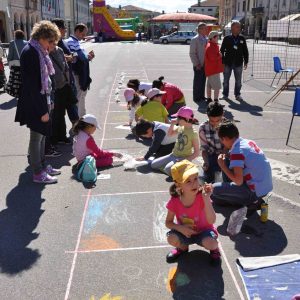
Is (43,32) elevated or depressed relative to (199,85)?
elevated

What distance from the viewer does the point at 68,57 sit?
624cm

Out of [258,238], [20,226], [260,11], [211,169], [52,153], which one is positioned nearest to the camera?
[258,238]

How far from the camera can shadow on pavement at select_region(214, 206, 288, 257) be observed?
11.6ft

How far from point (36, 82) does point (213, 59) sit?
18.9 feet

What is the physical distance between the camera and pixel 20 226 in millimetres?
4031

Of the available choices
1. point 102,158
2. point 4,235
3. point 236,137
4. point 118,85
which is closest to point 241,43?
point 118,85

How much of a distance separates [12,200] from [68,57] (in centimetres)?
256

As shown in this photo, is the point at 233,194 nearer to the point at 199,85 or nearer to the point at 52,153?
the point at 52,153

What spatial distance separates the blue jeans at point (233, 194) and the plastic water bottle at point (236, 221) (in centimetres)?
31

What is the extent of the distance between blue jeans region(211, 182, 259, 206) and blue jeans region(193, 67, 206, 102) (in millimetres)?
6057

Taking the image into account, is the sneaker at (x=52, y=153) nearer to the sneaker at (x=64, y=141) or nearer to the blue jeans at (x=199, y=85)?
the sneaker at (x=64, y=141)

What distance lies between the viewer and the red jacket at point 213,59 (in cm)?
942

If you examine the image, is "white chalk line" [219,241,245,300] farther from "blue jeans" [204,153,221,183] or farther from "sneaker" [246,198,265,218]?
"blue jeans" [204,153,221,183]

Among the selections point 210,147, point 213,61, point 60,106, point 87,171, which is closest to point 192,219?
point 210,147
